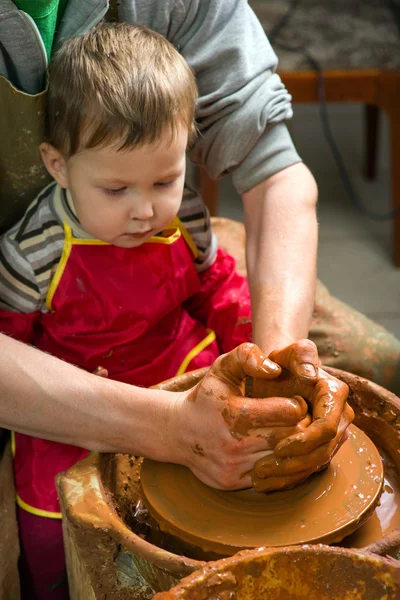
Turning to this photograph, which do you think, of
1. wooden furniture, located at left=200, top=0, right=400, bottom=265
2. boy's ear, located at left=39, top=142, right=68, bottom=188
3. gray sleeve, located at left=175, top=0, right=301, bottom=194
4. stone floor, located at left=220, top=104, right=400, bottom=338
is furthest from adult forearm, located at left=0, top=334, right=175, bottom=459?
wooden furniture, located at left=200, top=0, right=400, bottom=265

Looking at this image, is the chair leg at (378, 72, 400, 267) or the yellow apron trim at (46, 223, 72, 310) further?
the chair leg at (378, 72, 400, 267)

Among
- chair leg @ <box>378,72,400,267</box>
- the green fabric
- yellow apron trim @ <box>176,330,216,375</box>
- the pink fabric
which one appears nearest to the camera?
the green fabric

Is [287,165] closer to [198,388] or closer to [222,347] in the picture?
[222,347]

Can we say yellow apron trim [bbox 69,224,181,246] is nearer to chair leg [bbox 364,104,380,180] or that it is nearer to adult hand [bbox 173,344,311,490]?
adult hand [bbox 173,344,311,490]

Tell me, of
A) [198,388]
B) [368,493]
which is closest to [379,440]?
[368,493]

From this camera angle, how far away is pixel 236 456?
1.25 metres

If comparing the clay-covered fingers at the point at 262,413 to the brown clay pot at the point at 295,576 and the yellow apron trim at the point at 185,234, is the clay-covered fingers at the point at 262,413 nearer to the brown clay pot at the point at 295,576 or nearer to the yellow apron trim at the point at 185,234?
the brown clay pot at the point at 295,576

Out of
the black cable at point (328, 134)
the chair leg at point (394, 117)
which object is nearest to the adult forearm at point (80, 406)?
the black cable at point (328, 134)

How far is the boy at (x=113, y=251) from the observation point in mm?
1433

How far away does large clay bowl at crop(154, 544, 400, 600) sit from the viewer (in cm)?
96

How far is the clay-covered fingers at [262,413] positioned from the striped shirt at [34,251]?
0.55 metres

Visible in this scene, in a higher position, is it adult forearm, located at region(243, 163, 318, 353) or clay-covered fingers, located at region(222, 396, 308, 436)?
clay-covered fingers, located at region(222, 396, 308, 436)

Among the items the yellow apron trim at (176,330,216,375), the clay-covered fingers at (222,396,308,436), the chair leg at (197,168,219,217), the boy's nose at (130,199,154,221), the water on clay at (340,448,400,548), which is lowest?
the chair leg at (197,168,219,217)

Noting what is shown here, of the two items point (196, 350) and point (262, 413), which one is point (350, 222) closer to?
point (196, 350)
